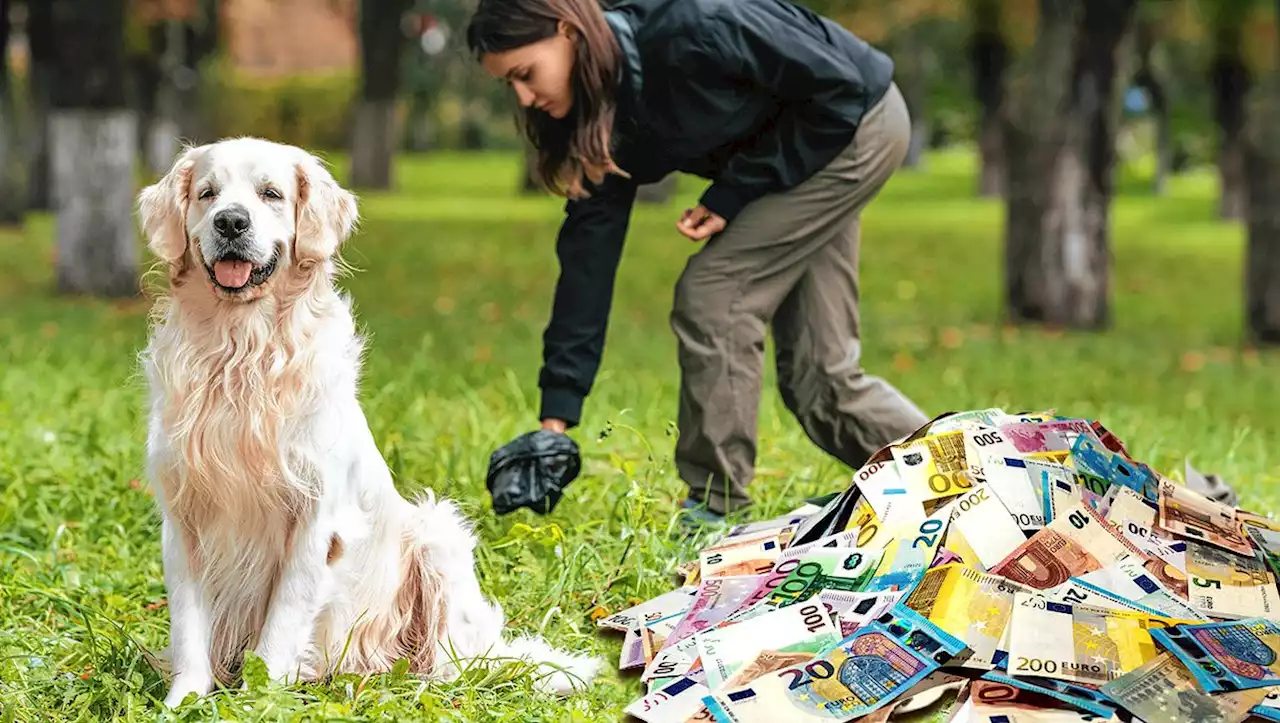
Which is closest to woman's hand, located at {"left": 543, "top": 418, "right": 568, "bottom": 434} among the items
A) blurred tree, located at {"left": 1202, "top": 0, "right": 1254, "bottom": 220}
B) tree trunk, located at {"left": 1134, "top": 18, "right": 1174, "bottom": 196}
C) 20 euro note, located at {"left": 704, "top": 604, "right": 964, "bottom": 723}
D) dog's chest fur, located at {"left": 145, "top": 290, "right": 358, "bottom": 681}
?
dog's chest fur, located at {"left": 145, "top": 290, "right": 358, "bottom": 681}

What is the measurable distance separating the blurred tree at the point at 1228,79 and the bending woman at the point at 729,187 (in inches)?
578

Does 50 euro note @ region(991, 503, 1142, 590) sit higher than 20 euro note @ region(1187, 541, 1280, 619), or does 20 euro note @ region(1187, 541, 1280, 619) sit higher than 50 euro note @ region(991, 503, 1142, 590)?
50 euro note @ region(991, 503, 1142, 590)

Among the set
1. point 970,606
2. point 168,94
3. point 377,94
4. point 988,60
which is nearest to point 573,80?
point 970,606

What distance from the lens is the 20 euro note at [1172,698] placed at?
10.2ft

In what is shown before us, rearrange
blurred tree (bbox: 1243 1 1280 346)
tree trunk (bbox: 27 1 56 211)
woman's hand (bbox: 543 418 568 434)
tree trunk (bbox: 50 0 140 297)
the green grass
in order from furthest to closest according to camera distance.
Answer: tree trunk (bbox: 27 1 56 211)
blurred tree (bbox: 1243 1 1280 346)
tree trunk (bbox: 50 0 140 297)
woman's hand (bbox: 543 418 568 434)
the green grass

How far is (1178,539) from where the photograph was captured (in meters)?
3.79

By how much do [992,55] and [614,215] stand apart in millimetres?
21081

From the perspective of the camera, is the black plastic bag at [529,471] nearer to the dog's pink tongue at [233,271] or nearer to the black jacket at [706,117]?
the black jacket at [706,117]

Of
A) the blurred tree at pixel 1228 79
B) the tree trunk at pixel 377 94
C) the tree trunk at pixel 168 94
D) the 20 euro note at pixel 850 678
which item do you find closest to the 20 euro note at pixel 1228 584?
the 20 euro note at pixel 850 678

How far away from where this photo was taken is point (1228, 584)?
3658 mm

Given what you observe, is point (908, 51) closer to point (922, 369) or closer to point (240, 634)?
point (922, 369)

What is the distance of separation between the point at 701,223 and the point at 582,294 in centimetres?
41

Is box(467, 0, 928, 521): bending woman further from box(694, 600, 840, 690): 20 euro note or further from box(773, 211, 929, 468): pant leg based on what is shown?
box(694, 600, 840, 690): 20 euro note

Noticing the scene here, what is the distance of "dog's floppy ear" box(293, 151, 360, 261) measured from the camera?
3168 mm
